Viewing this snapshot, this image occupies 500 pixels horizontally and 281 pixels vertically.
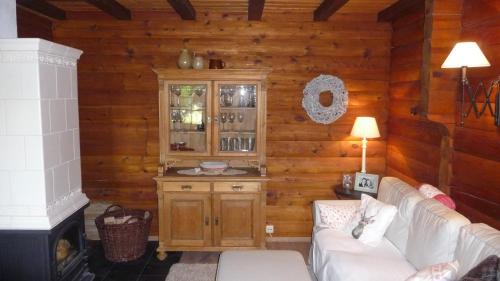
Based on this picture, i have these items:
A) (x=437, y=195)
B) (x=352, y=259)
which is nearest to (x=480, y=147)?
(x=437, y=195)

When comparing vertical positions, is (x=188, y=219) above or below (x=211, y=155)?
below

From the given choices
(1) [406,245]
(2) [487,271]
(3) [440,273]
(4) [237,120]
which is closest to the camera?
(2) [487,271]

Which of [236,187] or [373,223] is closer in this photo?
[373,223]

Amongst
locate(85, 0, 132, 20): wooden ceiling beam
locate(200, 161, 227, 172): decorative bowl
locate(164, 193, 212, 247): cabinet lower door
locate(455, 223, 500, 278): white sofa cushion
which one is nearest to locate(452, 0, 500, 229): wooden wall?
locate(455, 223, 500, 278): white sofa cushion

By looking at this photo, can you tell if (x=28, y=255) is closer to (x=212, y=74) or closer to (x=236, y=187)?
(x=236, y=187)

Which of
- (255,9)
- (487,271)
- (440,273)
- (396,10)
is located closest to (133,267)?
(255,9)

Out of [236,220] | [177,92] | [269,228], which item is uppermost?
[177,92]

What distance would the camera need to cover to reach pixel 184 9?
374 cm

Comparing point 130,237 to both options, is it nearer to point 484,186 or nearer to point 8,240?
point 8,240

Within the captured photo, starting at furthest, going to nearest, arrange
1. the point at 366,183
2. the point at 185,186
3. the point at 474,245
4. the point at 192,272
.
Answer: the point at 366,183, the point at 185,186, the point at 192,272, the point at 474,245

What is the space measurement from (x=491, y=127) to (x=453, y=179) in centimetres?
61

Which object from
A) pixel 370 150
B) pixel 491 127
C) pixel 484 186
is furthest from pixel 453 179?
pixel 370 150

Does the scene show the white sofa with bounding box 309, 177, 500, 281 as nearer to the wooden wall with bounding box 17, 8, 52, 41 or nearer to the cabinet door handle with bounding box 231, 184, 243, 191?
the cabinet door handle with bounding box 231, 184, 243, 191

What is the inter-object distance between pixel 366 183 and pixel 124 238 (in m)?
2.43
